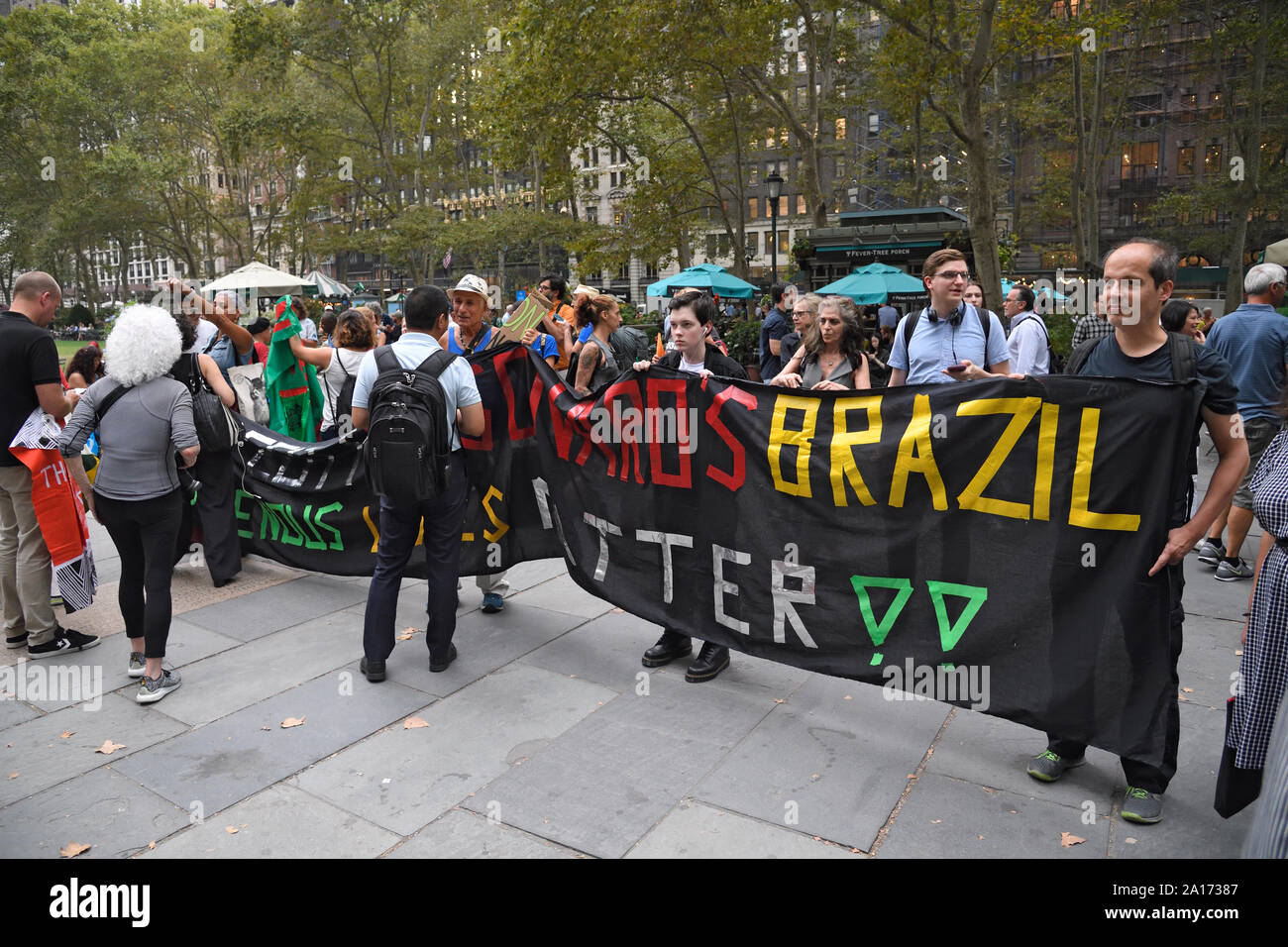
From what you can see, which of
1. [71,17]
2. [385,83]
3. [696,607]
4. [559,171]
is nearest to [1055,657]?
[696,607]

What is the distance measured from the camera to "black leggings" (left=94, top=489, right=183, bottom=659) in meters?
4.59

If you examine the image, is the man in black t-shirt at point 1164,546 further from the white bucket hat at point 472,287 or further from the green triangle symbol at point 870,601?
the white bucket hat at point 472,287

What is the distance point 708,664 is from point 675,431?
1315 millimetres

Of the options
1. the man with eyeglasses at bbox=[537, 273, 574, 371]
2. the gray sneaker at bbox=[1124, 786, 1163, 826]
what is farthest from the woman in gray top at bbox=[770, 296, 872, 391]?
the gray sneaker at bbox=[1124, 786, 1163, 826]

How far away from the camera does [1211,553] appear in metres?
7.00

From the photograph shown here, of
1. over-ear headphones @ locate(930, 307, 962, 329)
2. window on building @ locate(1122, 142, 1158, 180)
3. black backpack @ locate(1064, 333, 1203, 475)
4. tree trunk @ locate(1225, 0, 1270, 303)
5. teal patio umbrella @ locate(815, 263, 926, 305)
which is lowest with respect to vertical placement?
black backpack @ locate(1064, 333, 1203, 475)

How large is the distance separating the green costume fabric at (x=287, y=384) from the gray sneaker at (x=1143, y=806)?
682 cm

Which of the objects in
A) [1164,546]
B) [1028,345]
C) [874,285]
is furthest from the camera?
[874,285]

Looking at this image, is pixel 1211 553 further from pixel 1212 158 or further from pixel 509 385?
pixel 1212 158

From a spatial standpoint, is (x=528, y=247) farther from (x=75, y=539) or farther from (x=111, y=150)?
(x=75, y=539)

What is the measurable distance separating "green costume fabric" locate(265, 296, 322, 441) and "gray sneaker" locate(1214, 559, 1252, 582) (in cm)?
764

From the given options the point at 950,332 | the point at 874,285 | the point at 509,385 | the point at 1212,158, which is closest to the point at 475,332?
the point at 509,385

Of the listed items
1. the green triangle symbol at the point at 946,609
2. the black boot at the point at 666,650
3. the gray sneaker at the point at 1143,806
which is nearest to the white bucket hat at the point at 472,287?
the black boot at the point at 666,650

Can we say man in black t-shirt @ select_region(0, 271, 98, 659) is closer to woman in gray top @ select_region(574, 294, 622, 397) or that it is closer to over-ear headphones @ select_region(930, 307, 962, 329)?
woman in gray top @ select_region(574, 294, 622, 397)
